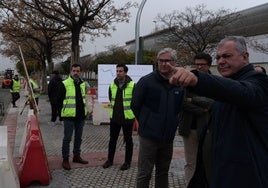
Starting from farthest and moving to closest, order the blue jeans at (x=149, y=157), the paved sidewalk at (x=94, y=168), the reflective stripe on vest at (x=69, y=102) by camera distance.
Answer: the reflective stripe on vest at (x=69, y=102)
the paved sidewalk at (x=94, y=168)
the blue jeans at (x=149, y=157)

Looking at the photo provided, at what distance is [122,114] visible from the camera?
24.2ft

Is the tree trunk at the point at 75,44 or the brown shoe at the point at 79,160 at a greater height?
the tree trunk at the point at 75,44

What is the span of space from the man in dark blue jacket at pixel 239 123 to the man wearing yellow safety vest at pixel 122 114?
15.5 feet

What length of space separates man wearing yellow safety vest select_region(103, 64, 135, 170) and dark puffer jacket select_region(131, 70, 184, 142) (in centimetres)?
225

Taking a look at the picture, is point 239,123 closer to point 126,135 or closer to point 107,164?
point 126,135

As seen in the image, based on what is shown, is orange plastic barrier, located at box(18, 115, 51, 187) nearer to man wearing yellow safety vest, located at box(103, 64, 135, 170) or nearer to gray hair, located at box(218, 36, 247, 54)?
man wearing yellow safety vest, located at box(103, 64, 135, 170)

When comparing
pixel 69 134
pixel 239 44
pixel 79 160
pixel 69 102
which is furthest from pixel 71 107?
pixel 239 44

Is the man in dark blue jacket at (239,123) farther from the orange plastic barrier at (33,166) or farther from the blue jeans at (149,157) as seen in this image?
the orange plastic barrier at (33,166)

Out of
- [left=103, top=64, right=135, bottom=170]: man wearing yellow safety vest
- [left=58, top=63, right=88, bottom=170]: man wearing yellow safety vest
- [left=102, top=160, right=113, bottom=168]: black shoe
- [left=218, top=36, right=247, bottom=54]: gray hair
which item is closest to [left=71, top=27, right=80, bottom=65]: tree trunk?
[left=58, top=63, right=88, bottom=170]: man wearing yellow safety vest

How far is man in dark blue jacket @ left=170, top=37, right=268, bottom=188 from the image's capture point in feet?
7.57

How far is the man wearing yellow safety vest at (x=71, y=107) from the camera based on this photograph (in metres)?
7.37

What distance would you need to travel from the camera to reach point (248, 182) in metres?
2.49

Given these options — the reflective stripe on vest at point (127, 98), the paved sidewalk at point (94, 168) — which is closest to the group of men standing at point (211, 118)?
the paved sidewalk at point (94, 168)

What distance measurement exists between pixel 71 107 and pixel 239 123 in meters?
5.16
